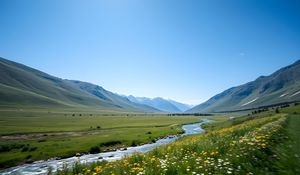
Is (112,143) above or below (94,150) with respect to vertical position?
above

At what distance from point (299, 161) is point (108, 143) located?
49.0 metres

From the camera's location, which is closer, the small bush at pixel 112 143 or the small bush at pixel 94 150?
the small bush at pixel 94 150

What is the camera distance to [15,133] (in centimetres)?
6694

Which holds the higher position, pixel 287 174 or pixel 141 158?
pixel 287 174

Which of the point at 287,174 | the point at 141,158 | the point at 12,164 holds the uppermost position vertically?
the point at 287,174

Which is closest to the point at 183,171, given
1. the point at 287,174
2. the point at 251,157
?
the point at 251,157

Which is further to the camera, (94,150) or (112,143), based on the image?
(112,143)

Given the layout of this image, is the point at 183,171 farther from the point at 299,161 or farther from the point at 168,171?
the point at 299,161

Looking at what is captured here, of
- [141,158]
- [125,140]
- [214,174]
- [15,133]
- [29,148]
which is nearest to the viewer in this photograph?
[214,174]

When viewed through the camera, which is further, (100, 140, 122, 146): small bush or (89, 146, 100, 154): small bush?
(100, 140, 122, 146): small bush

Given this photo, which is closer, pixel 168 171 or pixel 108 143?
pixel 168 171

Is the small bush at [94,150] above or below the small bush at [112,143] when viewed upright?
below

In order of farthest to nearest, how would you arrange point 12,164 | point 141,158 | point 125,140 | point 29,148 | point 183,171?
point 125,140 < point 29,148 < point 12,164 < point 141,158 < point 183,171

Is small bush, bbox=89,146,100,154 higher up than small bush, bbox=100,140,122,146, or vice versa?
small bush, bbox=100,140,122,146
